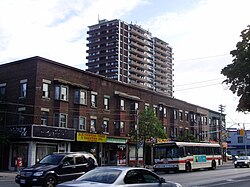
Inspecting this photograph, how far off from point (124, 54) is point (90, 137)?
9319 centimetres

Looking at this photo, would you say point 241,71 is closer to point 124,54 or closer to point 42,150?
point 42,150

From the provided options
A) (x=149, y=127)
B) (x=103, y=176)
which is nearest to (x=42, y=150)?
(x=149, y=127)

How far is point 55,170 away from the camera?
16.7 metres

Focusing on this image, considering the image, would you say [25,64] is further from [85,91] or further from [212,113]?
[212,113]

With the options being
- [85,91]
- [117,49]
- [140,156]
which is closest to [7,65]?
[85,91]

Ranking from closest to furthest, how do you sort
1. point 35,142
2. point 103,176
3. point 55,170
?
point 103,176
point 55,170
point 35,142

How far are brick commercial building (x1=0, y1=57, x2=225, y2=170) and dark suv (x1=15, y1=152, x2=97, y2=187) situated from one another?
16.6 metres

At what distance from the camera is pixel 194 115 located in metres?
65.5

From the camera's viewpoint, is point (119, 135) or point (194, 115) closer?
point (119, 135)

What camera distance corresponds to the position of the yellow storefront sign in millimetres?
39344

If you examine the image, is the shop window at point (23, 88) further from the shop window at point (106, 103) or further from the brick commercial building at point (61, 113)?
the shop window at point (106, 103)

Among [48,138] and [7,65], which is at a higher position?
[7,65]

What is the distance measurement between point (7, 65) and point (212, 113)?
154 ft

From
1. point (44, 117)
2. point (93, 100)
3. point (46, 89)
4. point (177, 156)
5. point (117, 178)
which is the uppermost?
point (46, 89)
